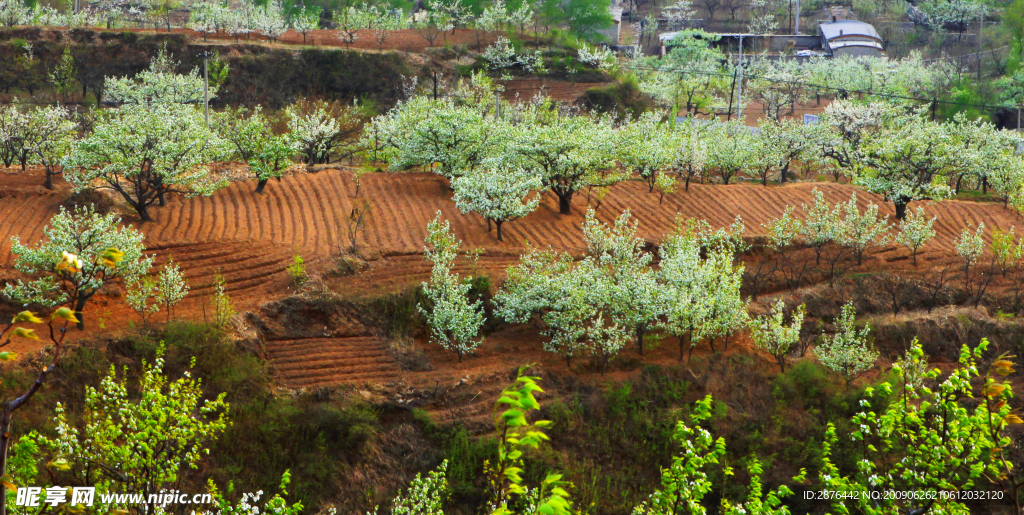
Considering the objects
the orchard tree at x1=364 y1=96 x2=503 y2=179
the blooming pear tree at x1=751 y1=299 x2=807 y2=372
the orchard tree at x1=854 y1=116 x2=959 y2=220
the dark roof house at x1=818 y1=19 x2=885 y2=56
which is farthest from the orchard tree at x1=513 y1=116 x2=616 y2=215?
the dark roof house at x1=818 y1=19 x2=885 y2=56

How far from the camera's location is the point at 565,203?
27.7 meters

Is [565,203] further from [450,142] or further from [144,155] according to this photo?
[144,155]

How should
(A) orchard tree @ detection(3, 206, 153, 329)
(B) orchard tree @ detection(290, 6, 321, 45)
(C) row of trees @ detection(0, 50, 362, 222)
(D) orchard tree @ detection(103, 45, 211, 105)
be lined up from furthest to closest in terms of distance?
(B) orchard tree @ detection(290, 6, 321, 45)
(D) orchard tree @ detection(103, 45, 211, 105)
(C) row of trees @ detection(0, 50, 362, 222)
(A) orchard tree @ detection(3, 206, 153, 329)

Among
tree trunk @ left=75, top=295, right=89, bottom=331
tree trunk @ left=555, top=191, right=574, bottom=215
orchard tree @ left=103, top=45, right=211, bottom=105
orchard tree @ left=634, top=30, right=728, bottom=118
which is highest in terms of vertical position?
orchard tree @ left=634, top=30, right=728, bottom=118

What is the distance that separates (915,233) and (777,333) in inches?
337

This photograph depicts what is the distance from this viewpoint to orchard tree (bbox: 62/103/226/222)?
2319 cm

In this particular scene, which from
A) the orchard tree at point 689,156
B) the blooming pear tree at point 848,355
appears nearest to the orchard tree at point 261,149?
the orchard tree at point 689,156

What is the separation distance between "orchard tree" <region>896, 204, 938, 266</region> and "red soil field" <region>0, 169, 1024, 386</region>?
0.41 meters

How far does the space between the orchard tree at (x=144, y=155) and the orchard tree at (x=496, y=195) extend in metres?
7.51

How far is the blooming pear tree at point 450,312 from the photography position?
1995 centimetres

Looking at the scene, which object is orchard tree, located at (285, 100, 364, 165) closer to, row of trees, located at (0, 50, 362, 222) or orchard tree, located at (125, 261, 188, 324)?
row of trees, located at (0, 50, 362, 222)

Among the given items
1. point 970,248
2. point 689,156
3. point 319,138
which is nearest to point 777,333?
point 970,248

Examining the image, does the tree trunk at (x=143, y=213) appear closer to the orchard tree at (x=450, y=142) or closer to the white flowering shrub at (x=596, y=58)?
the orchard tree at (x=450, y=142)

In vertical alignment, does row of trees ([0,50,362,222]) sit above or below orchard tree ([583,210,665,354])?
above
